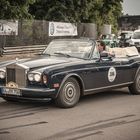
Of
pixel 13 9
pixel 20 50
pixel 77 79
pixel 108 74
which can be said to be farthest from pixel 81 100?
pixel 13 9

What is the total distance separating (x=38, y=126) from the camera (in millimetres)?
7734

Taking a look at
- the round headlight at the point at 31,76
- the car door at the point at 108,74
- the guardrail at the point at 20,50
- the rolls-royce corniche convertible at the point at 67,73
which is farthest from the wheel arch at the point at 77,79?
the guardrail at the point at 20,50

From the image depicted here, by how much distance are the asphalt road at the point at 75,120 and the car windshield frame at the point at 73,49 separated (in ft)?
3.52

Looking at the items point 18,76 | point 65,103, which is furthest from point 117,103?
point 18,76

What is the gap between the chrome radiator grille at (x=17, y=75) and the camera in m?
9.21

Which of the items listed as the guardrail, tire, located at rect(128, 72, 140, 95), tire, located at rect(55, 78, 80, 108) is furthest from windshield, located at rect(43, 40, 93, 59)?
the guardrail

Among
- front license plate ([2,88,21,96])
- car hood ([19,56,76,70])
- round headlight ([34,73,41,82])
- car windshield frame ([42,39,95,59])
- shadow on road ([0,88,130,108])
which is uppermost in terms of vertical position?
car windshield frame ([42,39,95,59])

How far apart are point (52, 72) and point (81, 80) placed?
0.88m

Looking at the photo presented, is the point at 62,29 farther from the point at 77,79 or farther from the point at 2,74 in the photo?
the point at 2,74

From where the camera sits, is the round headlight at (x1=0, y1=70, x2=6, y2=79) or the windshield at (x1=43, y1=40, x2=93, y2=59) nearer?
the round headlight at (x1=0, y1=70, x2=6, y2=79)

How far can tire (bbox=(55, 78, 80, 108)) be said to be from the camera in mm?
9328

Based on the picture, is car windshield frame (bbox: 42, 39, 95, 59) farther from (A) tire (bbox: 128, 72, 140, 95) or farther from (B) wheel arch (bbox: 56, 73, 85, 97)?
(A) tire (bbox: 128, 72, 140, 95)

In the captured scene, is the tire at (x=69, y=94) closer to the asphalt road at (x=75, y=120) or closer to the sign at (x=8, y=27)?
the asphalt road at (x=75, y=120)

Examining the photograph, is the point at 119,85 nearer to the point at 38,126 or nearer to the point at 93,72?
the point at 93,72
